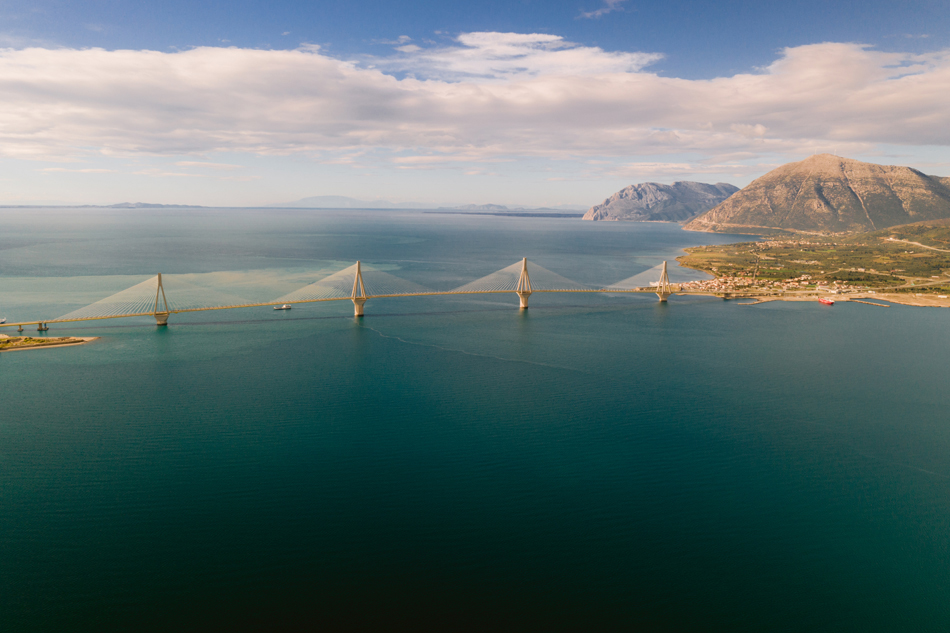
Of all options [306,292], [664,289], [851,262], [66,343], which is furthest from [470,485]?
[851,262]

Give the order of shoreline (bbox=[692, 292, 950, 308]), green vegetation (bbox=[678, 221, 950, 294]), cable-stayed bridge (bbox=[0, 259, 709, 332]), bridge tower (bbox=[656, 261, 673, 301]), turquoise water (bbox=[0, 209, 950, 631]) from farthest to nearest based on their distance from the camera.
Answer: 1. green vegetation (bbox=[678, 221, 950, 294])
2. shoreline (bbox=[692, 292, 950, 308])
3. bridge tower (bbox=[656, 261, 673, 301])
4. cable-stayed bridge (bbox=[0, 259, 709, 332])
5. turquoise water (bbox=[0, 209, 950, 631])

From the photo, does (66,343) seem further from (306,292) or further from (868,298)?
(868,298)

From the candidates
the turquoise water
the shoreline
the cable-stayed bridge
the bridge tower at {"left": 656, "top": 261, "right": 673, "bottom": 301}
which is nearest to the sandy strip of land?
the cable-stayed bridge

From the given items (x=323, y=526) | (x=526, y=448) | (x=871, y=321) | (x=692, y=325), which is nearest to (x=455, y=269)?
(x=692, y=325)

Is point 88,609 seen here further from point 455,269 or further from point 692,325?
point 455,269

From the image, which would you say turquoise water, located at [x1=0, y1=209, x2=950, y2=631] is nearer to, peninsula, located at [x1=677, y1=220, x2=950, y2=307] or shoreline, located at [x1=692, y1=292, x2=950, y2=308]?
shoreline, located at [x1=692, y1=292, x2=950, y2=308]

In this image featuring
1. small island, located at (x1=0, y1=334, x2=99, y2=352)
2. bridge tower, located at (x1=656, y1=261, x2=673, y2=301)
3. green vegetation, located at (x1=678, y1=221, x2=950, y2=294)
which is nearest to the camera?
small island, located at (x1=0, y1=334, x2=99, y2=352)
